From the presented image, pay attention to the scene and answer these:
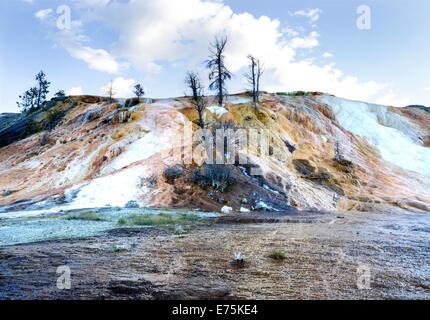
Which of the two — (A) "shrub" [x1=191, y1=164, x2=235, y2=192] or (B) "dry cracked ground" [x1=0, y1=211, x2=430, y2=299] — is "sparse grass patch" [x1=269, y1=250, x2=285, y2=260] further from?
(A) "shrub" [x1=191, y1=164, x2=235, y2=192]

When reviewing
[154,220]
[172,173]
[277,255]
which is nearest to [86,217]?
[154,220]

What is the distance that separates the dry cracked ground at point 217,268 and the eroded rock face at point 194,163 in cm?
783

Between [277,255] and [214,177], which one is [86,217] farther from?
[277,255]

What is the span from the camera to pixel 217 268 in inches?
172

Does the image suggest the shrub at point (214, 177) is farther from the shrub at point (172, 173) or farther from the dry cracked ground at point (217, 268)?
the dry cracked ground at point (217, 268)

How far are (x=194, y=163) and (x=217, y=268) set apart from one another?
13411 millimetres

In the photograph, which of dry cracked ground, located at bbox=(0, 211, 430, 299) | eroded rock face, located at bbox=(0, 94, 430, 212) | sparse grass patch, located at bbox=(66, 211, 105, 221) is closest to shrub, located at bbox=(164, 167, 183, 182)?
eroded rock face, located at bbox=(0, 94, 430, 212)

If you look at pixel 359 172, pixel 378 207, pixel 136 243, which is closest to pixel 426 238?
pixel 136 243

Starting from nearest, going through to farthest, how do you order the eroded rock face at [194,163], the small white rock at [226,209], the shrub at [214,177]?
the small white rock at [226,209] → the eroded rock face at [194,163] → the shrub at [214,177]

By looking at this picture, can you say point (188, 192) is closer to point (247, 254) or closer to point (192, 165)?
point (192, 165)

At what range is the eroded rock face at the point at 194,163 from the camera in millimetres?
15375

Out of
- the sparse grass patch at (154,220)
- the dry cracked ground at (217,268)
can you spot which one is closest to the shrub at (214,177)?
the sparse grass patch at (154,220)

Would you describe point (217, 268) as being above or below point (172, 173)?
below

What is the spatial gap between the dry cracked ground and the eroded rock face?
7.83 metres
